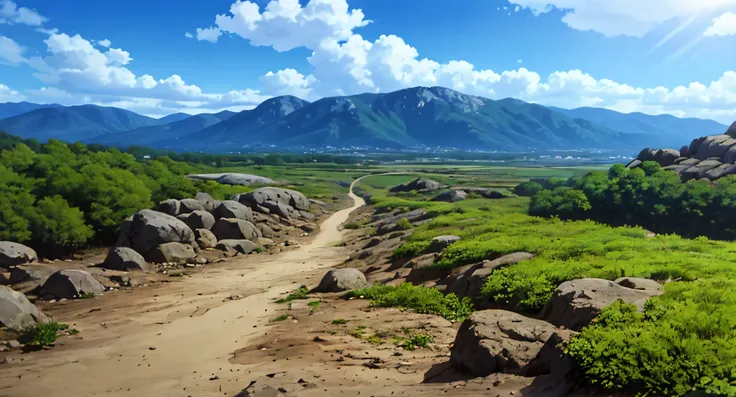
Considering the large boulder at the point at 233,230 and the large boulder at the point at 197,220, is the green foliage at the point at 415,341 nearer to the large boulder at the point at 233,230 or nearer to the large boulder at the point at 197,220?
the large boulder at the point at 233,230

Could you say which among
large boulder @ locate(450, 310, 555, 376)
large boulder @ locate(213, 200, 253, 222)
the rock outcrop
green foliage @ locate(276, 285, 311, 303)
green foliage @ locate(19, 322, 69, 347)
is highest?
the rock outcrop

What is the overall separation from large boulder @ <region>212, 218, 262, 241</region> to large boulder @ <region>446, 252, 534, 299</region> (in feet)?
100

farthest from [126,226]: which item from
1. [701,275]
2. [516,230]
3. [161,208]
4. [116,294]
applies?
[701,275]

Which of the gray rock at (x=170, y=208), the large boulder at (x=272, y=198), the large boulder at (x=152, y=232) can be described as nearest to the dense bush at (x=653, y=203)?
the large boulder at (x=272, y=198)

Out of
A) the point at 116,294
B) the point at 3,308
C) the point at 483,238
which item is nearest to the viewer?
the point at 3,308

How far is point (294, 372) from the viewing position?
13453 mm

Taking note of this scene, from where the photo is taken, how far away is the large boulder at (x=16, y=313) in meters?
19.8

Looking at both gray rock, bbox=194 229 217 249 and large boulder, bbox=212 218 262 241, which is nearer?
gray rock, bbox=194 229 217 249

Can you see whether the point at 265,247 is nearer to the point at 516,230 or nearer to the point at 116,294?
the point at 116,294

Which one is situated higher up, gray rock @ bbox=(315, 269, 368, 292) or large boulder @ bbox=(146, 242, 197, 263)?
gray rock @ bbox=(315, 269, 368, 292)

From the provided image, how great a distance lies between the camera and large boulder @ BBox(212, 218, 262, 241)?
4922cm

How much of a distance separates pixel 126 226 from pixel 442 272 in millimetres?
29721

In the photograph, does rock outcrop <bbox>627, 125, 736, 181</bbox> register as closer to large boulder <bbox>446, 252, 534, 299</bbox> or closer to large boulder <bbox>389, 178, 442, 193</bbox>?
large boulder <bbox>389, 178, 442, 193</bbox>

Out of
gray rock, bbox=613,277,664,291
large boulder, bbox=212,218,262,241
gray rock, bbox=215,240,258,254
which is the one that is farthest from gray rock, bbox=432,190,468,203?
gray rock, bbox=613,277,664,291
